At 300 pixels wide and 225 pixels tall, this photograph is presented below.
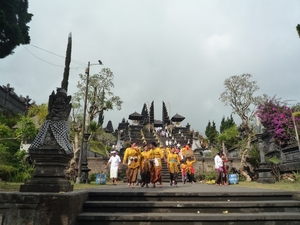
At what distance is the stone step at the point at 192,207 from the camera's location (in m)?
Answer: 4.92

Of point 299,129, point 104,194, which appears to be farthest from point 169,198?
point 299,129

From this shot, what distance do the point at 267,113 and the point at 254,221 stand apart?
1911cm

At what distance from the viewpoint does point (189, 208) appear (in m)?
4.93

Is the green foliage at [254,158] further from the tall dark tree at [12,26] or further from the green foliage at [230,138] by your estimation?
the tall dark tree at [12,26]

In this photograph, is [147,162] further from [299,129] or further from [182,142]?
[182,142]

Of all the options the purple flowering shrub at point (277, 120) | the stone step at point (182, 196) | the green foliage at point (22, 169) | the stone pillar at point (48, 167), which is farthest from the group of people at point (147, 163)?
the purple flowering shrub at point (277, 120)

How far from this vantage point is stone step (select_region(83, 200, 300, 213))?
492 cm

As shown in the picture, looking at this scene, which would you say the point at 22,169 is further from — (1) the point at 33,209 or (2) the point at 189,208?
(2) the point at 189,208

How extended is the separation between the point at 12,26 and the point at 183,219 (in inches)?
549

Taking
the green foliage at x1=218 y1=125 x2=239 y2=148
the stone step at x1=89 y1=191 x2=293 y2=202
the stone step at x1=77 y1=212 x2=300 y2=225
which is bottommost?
the stone step at x1=77 y1=212 x2=300 y2=225

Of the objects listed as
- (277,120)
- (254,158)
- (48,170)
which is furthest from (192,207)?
(277,120)

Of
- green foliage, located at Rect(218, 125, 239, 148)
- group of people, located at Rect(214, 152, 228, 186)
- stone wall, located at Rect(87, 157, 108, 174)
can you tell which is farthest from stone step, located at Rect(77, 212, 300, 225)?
green foliage, located at Rect(218, 125, 239, 148)

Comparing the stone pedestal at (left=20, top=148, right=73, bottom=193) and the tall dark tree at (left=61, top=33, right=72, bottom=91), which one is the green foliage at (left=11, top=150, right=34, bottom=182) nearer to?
the tall dark tree at (left=61, top=33, right=72, bottom=91)

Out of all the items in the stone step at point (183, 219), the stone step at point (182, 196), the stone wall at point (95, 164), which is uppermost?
the stone wall at point (95, 164)
